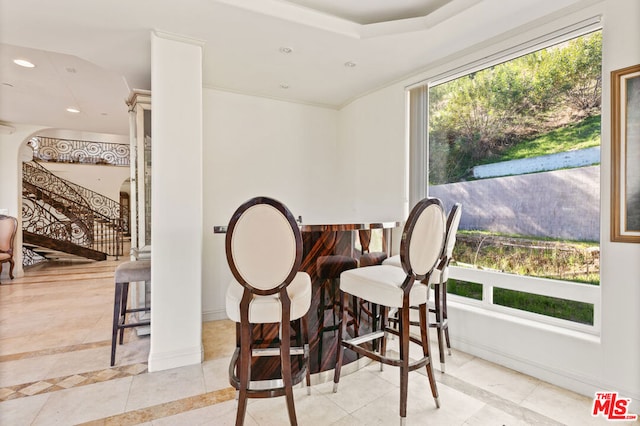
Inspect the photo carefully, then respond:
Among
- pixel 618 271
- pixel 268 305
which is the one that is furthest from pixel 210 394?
pixel 618 271

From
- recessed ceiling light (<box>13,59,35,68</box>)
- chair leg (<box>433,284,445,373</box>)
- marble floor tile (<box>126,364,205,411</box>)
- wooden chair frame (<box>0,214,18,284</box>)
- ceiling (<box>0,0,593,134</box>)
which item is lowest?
marble floor tile (<box>126,364,205,411</box>)

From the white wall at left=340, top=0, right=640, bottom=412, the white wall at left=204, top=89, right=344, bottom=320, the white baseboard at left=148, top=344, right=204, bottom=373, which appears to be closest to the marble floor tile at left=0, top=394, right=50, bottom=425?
the white baseboard at left=148, top=344, right=204, bottom=373

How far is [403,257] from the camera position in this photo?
5.71 feet

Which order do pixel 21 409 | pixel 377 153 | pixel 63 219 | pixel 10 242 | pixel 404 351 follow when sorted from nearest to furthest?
pixel 404 351 < pixel 21 409 < pixel 377 153 < pixel 10 242 < pixel 63 219

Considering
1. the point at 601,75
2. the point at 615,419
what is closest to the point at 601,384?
the point at 615,419

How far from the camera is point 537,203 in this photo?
254 centimetres

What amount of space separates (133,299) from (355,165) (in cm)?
314

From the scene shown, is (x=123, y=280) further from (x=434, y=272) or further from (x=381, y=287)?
(x=434, y=272)

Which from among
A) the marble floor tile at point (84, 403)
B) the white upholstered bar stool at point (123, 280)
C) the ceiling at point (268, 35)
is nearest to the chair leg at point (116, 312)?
the white upholstered bar stool at point (123, 280)

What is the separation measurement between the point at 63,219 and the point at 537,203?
11832mm

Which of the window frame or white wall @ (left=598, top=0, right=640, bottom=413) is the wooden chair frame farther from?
white wall @ (left=598, top=0, right=640, bottom=413)

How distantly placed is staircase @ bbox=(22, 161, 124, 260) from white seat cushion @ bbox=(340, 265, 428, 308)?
28.5 ft

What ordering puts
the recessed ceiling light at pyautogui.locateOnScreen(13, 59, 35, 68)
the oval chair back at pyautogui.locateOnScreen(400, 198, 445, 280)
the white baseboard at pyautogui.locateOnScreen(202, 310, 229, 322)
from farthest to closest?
1. the white baseboard at pyautogui.locateOnScreen(202, 310, 229, 322)
2. the recessed ceiling light at pyautogui.locateOnScreen(13, 59, 35, 68)
3. the oval chair back at pyautogui.locateOnScreen(400, 198, 445, 280)

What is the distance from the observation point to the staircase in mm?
7803
